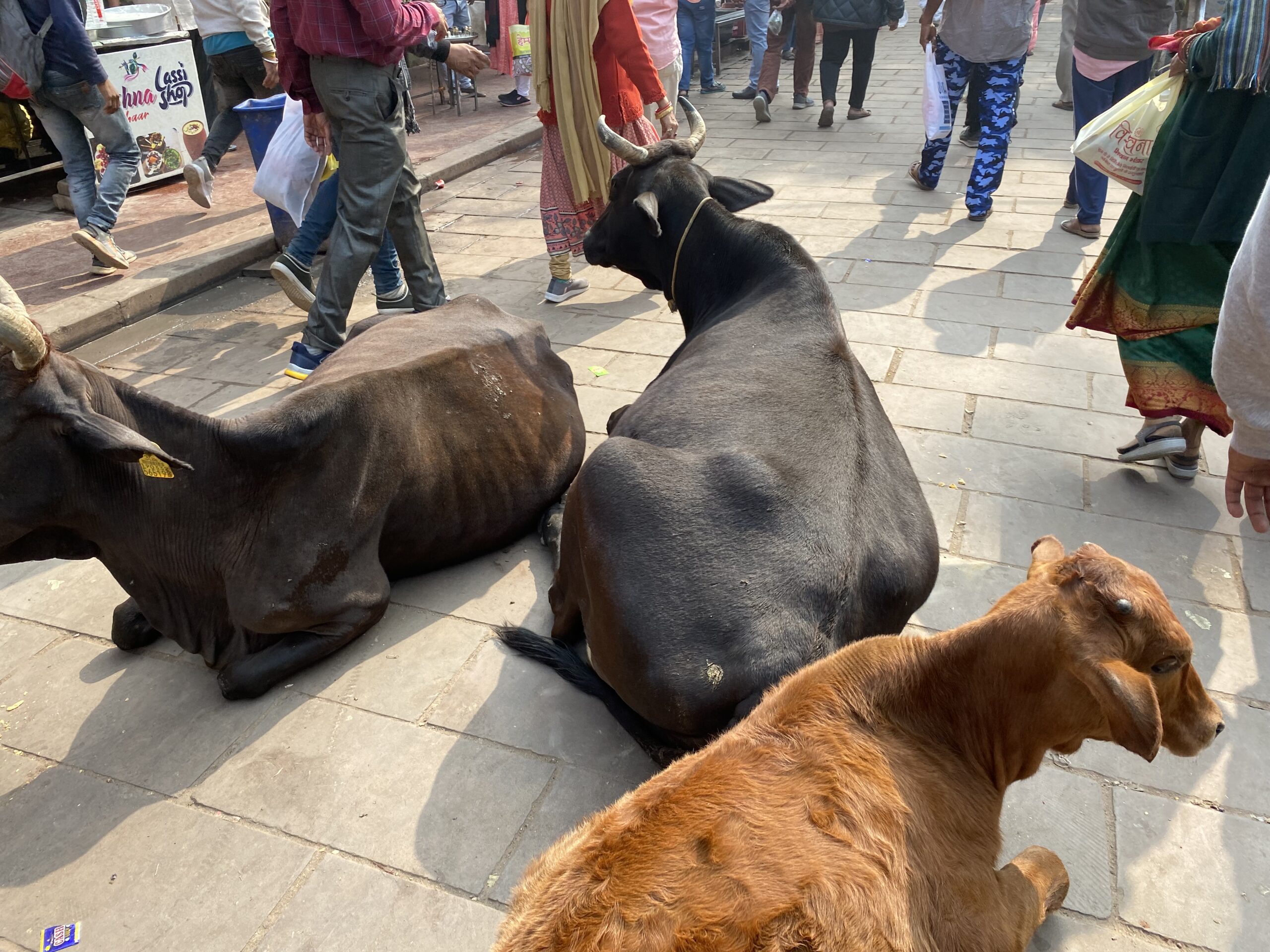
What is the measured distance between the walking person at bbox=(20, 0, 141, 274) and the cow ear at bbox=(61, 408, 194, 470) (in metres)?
4.61

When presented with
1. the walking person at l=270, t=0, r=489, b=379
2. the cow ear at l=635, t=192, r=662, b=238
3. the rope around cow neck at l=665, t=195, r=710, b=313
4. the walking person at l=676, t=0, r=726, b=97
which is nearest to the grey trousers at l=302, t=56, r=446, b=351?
the walking person at l=270, t=0, r=489, b=379

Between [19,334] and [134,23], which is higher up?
[134,23]

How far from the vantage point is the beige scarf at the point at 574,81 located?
5.73 metres

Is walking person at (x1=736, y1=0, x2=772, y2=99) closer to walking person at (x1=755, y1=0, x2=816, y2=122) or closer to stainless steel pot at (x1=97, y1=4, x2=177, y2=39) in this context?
walking person at (x1=755, y1=0, x2=816, y2=122)

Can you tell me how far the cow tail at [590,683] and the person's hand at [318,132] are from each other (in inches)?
136

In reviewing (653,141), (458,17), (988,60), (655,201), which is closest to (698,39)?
(458,17)

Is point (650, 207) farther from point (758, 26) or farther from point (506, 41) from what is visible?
point (758, 26)

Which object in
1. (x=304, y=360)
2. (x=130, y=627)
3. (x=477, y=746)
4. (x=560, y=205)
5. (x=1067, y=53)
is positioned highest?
(x=1067, y=53)

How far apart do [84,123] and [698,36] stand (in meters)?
8.10

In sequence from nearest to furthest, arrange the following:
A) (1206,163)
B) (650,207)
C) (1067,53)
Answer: (1206,163) → (650,207) → (1067,53)

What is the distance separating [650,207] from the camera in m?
4.70

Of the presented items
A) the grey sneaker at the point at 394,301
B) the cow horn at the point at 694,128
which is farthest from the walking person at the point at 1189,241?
the grey sneaker at the point at 394,301

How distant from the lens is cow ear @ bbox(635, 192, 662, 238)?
468 centimetres

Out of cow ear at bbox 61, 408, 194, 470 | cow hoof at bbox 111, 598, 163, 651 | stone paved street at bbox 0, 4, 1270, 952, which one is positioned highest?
cow ear at bbox 61, 408, 194, 470
